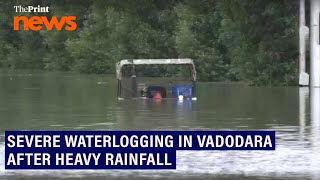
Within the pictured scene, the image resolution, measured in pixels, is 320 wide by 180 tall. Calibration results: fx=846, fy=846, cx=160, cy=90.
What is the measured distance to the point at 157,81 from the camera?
88625 millimetres

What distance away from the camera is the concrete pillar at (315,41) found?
41.4 feet

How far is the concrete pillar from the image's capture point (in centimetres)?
1263

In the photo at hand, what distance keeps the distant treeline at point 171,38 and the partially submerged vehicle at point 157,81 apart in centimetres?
202

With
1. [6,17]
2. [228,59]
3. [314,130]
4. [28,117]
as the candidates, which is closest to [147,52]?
[228,59]

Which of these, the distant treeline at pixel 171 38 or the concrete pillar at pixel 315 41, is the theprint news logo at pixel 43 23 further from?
the concrete pillar at pixel 315 41

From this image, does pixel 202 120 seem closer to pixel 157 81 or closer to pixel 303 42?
pixel 303 42

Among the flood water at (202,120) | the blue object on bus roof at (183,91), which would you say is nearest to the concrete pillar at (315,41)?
the flood water at (202,120)

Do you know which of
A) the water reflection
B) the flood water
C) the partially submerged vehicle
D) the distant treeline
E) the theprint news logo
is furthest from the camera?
the theprint news logo

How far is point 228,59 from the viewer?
281 ft

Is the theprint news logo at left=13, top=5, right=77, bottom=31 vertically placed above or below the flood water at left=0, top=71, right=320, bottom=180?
above

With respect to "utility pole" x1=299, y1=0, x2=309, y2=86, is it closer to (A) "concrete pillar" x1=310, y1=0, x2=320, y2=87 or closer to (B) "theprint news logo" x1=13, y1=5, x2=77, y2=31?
(A) "concrete pillar" x1=310, y1=0, x2=320, y2=87

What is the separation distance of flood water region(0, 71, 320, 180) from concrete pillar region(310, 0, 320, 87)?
0.69 metres

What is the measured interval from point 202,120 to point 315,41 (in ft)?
79.1

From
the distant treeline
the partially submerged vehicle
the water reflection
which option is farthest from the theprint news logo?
the water reflection
